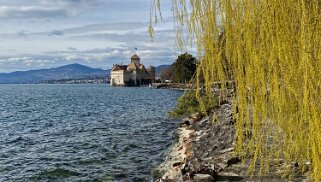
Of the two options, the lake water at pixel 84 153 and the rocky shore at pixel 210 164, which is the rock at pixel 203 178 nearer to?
the rocky shore at pixel 210 164

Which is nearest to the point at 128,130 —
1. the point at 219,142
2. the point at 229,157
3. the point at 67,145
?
the point at 67,145

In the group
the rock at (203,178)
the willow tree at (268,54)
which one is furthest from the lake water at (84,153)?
the willow tree at (268,54)

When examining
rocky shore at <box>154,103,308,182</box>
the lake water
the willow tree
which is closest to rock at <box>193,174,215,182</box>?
rocky shore at <box>154,103,308,182</box>

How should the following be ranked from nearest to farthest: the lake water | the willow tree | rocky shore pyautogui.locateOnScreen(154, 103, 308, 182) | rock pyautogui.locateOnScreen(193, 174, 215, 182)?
the willow tree
rocky shore pyautogui.locateOnScreen(154, 103, 308, 182)
rock pyautogui.locateOnScreen(193, 174, 215, 182)
the lake water

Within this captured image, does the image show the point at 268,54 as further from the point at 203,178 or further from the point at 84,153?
the point at 84,153

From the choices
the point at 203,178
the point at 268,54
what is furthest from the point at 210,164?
the point at 268,54

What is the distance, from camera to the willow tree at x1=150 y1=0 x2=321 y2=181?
422 cm

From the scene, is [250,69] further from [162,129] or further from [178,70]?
[178,70]

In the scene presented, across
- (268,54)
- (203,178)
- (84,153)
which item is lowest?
(84,153)

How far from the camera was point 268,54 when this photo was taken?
449cm

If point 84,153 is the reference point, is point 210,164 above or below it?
above

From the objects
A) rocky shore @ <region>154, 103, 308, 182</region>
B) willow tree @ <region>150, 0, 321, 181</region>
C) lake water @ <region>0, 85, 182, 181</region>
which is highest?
willow tree @ <region>150, 0, 321, 181</region>

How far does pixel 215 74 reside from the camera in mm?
4859

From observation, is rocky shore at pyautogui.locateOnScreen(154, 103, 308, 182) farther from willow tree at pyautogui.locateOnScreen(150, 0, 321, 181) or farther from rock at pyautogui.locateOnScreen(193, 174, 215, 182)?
willow tree at pyautogui.locateOnScreen(150, 0, 321, 181)
